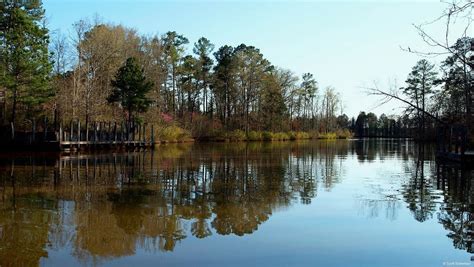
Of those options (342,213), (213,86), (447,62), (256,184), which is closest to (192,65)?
(213,86)

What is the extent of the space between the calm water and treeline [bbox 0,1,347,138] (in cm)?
2092

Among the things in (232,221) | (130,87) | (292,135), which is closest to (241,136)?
(292,135)

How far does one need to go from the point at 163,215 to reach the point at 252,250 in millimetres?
3254

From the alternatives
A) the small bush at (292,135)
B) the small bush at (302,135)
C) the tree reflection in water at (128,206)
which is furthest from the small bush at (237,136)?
the tree reflection in water at (128,206)

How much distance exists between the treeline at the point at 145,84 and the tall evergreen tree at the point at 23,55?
0.07 metres

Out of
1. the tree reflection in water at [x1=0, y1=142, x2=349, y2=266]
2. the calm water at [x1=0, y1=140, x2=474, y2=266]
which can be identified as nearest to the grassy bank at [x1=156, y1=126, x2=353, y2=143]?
the tree reflection in water at [x1=0, y1=142, x2=349, y2=266]

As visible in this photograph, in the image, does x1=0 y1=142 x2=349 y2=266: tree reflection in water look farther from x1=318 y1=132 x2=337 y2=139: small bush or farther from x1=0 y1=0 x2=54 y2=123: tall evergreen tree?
x1=318 y1=132 x2=337 y2=139: small bush

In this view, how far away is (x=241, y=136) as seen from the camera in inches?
2721

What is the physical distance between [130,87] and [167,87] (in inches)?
962

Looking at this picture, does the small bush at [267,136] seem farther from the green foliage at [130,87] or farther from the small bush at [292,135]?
the green foliage at [130,87]

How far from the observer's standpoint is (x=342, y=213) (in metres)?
11.3

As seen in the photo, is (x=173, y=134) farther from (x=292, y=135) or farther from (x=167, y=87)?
(x=292, y=135)

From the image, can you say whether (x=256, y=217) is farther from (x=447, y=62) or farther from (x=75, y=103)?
(x=75, y=103)

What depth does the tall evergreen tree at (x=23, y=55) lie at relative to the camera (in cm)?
3472
